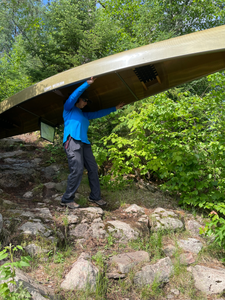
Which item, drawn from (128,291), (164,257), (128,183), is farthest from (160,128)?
(128,291)

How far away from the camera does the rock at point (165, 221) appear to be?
3607mm

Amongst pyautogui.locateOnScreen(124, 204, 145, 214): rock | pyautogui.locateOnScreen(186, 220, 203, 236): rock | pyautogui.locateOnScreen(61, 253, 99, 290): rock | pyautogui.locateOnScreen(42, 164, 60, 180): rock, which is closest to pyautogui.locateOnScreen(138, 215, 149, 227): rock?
pyautogui.locateOnScreen(124, 204, 145, 214): rock

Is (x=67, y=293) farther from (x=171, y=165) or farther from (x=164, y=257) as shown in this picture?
(x=171, y=165)

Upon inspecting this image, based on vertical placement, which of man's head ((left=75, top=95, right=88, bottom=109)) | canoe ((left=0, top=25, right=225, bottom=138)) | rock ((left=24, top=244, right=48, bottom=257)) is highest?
canoe ((left=0, top=25, right=225, bottom=138))

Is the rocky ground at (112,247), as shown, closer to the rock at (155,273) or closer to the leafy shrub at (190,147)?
the rock at (155,273)

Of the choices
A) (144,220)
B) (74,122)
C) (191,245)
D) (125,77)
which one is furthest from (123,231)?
(125,77)

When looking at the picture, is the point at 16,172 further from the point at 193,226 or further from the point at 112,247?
the point at 193,226

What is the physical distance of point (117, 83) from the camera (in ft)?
14.7

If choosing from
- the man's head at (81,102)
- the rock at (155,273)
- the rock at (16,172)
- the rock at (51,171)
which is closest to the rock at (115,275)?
the rock at (155,273)

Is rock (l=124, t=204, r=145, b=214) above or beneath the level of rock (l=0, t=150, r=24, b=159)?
beneath

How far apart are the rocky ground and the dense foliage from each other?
43cm

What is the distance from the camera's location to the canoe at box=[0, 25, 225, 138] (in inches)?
115

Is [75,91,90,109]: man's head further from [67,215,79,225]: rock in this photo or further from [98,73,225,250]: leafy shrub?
[67,215,79,225]: rock

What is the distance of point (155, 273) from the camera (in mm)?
2539
